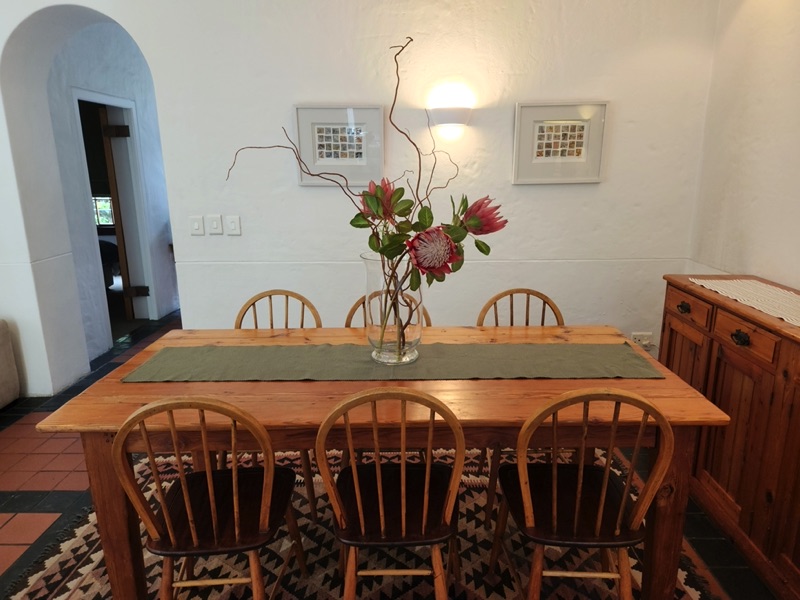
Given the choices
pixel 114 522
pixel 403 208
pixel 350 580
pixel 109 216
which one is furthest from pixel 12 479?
pixel 109 216


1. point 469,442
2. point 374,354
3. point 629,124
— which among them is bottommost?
point 469,442

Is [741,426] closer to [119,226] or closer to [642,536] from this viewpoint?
[642,536]

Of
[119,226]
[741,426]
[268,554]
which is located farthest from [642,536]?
[119,226]

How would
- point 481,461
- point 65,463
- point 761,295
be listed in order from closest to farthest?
point 761,295
point 481,461
point 65,463

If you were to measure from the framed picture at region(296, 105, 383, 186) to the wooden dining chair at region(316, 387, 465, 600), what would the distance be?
70.1 inches

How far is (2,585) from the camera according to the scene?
5.93 feet

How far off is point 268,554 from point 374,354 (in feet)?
2.85

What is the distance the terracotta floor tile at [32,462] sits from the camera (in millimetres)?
2529

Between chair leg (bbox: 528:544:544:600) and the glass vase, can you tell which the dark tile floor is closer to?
chair leg (bbox: 528:544:544:600)

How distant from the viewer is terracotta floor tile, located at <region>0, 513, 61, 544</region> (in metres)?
2.04

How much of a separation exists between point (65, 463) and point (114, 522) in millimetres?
1345

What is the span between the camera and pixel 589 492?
1632 millimetres

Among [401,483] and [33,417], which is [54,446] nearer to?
[33,417]

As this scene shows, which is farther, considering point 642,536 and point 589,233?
point 589,233
